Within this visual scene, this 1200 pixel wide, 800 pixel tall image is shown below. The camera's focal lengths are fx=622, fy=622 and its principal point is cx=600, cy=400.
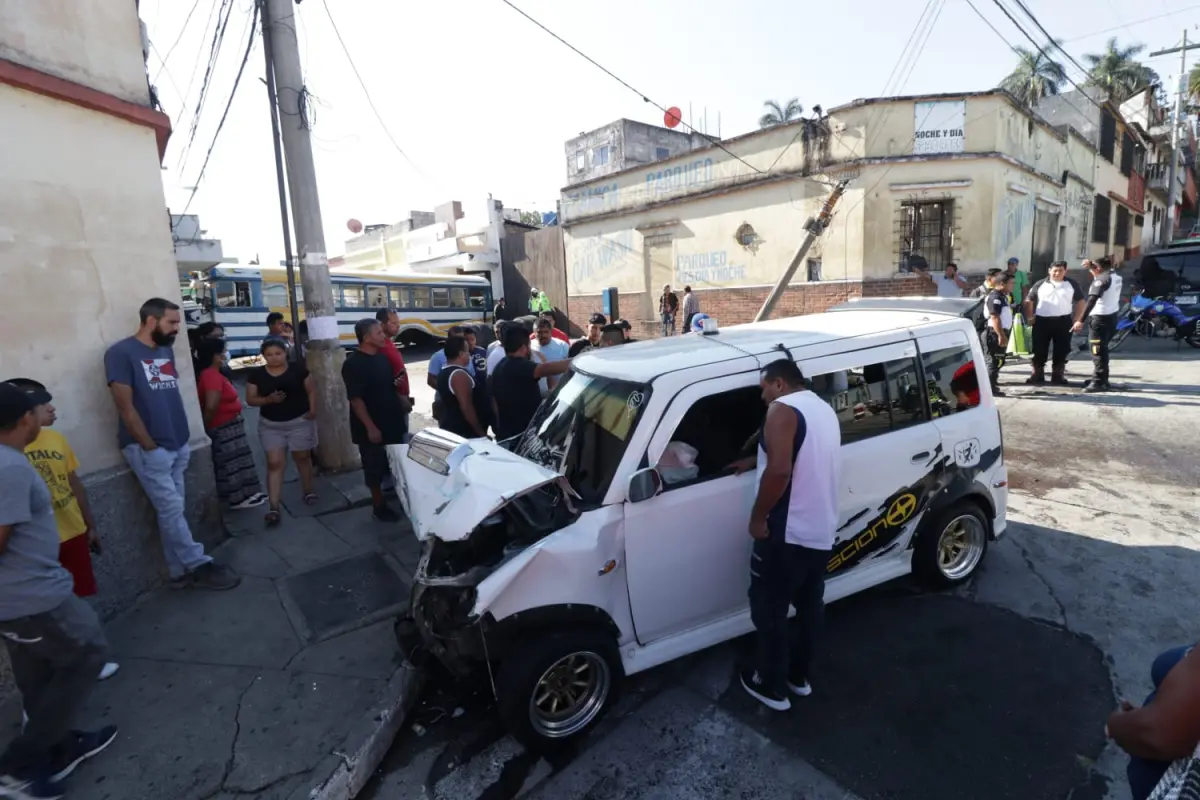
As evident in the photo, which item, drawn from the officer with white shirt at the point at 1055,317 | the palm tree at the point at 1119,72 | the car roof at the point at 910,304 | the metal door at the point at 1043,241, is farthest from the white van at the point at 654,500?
the palm tree at the point at 1119,72

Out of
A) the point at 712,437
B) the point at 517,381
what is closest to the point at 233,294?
the point at 517,381

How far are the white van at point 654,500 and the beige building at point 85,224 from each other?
79.0 inches

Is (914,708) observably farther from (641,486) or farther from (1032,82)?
(1032,82)

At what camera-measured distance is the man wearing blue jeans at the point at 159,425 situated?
3.91 metres

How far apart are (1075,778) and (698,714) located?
157cm

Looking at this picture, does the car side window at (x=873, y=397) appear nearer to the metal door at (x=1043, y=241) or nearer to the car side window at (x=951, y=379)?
the car side window at (x=951, y=379)

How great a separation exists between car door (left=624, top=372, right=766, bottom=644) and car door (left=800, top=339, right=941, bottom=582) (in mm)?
576

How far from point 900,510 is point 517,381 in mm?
2854

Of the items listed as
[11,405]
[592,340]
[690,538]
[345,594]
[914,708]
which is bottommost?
[914,708]

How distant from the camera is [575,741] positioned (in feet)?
9.73

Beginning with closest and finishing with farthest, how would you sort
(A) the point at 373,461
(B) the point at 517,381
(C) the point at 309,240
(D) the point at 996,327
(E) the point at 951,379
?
(E) the point at 951,379 < (B) the point at 517,381 < (A) the point at 373,461 < (C) the point at 309,240 < (D) the point at 996,327

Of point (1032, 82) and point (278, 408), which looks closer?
point (278, 408)

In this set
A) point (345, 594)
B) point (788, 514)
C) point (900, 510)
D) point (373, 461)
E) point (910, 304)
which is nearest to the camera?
point (788, 514)

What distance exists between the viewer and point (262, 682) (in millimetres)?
3379
